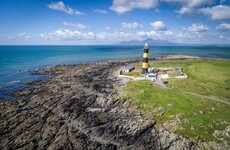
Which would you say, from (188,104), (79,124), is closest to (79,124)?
(79,124)

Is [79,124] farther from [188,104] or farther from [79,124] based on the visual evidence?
[188,104]

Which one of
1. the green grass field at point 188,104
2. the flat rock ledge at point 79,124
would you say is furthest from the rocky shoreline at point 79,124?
the green grass field at point 188,104

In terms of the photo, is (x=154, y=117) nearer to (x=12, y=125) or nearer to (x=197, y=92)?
(x=197, y=92)

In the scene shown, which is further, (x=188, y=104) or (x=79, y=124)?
(x=188, y=104)

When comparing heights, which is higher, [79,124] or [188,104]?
[188,104]

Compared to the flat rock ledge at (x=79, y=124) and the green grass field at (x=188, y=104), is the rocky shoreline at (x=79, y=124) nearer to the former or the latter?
the flat rock ledge at (x=79, y=124)

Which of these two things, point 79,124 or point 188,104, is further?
point 188,104

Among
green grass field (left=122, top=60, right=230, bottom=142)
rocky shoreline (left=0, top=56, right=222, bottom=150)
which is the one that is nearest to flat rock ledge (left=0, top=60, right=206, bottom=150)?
rocky shoreline (left=0, top=56, right=222, bottom=150)

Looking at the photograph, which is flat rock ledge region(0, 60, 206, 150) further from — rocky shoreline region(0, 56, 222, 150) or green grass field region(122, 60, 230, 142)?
green grass field region(122, 60, 230, 142)
